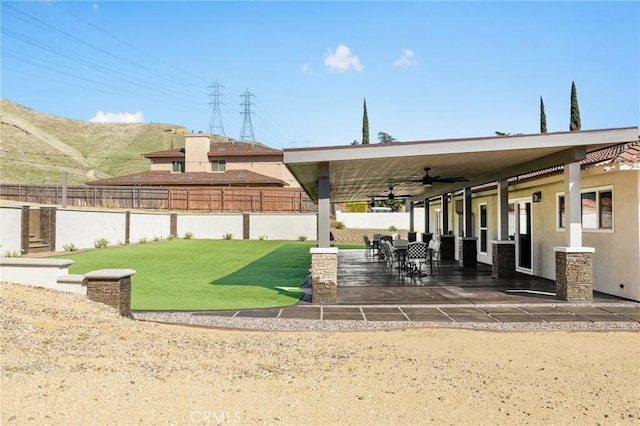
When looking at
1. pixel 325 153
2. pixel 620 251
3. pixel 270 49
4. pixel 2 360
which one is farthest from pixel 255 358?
pixel 270 49

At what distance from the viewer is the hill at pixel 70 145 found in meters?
56.6

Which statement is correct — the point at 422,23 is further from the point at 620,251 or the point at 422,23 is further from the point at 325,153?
the point at 620,251

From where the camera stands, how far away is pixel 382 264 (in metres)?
16.7

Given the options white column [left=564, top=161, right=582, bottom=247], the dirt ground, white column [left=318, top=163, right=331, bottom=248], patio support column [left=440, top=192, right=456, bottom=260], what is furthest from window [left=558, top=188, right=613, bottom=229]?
patio support column [left=440, top=192, right=456, bottom=260]

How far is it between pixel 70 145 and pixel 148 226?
222 ft

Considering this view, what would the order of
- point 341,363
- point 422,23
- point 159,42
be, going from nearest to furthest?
point 341,363, point 422,23, point 159,42

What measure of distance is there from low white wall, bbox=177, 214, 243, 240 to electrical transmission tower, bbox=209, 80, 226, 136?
41.8 meters

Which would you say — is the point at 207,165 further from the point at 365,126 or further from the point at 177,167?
the point at 365,126

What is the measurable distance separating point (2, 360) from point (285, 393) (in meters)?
2.71

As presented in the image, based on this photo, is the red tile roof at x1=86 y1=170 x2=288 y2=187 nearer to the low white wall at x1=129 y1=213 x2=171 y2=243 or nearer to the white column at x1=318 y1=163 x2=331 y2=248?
the low white wall at x1=129 y1=213 x2=171 y2=243

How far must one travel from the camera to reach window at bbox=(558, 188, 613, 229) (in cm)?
952

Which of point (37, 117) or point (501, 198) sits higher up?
point (37, 117)

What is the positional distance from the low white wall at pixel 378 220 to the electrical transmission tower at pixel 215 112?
4068cm

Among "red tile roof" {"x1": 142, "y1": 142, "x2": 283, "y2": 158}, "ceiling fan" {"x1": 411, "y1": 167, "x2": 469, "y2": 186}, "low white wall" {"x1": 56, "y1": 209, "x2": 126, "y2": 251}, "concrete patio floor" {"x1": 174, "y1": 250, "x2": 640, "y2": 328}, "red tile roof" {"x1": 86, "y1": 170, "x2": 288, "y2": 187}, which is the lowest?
"concrete patio floor" {"x1": 174, "y1": 250, "x2": 640, "y2": 328}
